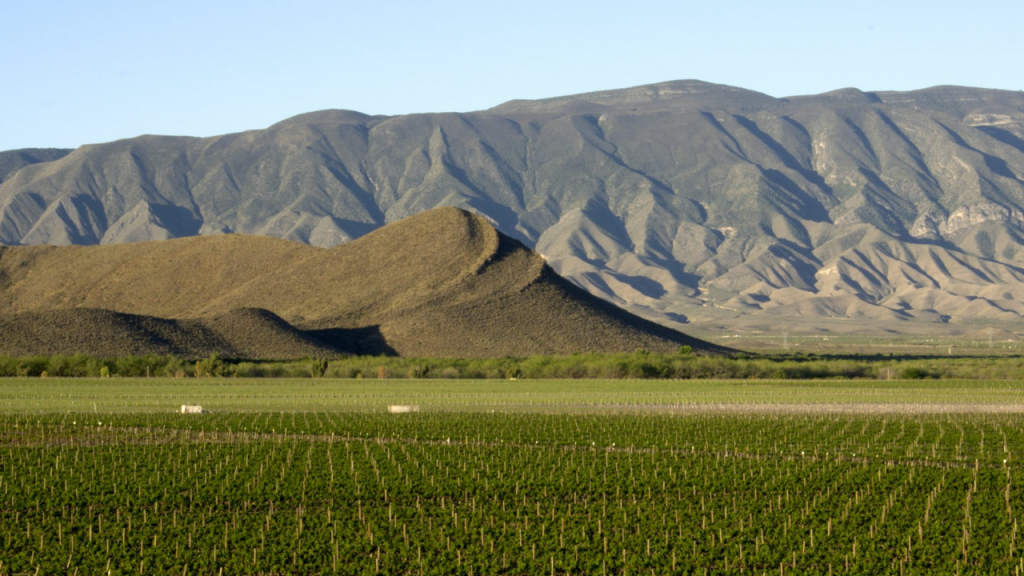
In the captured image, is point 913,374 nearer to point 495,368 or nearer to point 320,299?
point 495,368

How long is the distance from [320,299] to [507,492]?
330 feet

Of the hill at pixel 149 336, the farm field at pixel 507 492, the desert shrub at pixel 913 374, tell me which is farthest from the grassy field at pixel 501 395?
the hill at pixel 149 336

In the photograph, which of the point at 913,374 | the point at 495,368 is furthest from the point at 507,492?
the point at 913,374

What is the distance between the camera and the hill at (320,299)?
356ft

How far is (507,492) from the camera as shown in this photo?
1083 inches

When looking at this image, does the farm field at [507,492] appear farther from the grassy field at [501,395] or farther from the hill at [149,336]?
the hill at [149,336]

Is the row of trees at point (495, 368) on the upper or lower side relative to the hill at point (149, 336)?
lower

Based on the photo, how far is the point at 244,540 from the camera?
2184 cm

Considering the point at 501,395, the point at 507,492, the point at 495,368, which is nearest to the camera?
the point at 507,492

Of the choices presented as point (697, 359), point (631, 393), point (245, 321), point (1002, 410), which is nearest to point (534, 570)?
point (1002, 410)

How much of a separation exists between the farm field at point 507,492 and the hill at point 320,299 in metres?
56.6

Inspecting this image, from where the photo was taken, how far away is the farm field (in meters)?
20.5

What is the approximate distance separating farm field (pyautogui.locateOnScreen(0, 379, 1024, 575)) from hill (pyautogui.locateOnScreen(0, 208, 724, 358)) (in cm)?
5657

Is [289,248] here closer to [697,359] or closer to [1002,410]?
[697,359]
